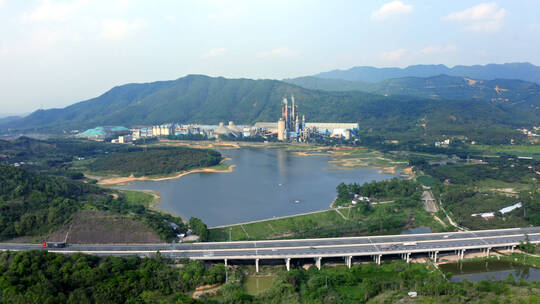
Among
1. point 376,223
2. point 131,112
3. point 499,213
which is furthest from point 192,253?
point 131,112

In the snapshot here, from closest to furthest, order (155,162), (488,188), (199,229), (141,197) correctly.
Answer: (199,229)
(141,197)
(488,188)
(155,162)

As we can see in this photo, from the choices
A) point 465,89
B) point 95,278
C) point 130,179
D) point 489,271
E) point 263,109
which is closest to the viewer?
point 95,278

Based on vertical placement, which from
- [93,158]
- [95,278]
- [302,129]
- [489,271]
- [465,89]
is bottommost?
[489,271]

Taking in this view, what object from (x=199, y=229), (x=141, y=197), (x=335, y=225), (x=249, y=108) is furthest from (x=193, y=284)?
(x=249, y=108)

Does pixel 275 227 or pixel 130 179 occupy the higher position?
pixel 130 179

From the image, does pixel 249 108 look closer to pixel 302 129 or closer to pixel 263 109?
pixel 263 109

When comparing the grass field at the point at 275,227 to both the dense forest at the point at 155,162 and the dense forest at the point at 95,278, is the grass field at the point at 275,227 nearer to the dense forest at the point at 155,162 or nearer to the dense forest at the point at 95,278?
the dense forest at the point at 95,278

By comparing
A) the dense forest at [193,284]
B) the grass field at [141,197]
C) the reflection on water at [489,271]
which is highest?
the grass field at [141,197]

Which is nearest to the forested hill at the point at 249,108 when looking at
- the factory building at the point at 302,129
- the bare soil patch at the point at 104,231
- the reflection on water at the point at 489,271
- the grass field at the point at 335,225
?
the factory building at the point at 302,129
